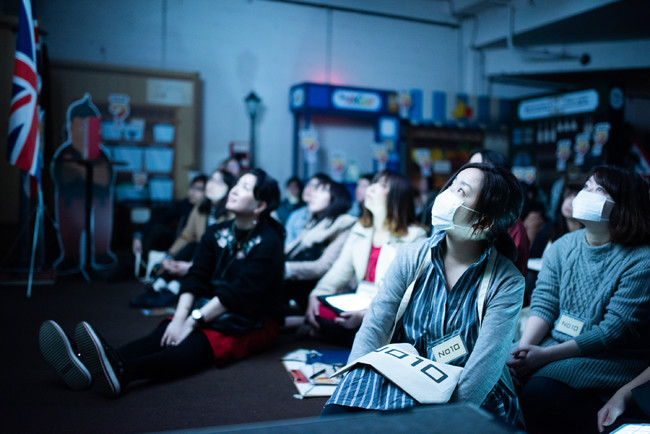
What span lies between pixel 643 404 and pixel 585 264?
22.4 inches

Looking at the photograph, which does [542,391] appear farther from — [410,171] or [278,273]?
[410,171]

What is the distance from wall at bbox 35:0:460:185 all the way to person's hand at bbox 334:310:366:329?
4.93 meters

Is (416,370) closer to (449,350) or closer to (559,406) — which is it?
(449,350)

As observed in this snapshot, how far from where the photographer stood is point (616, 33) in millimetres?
7293

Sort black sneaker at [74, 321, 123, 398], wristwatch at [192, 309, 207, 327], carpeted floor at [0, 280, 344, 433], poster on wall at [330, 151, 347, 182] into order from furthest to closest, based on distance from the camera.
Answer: poster on wall at [330, 151, 347, 182] → wristwatch at [192, 309, 207, 327] → black sneaker at [74, 321, 123, 398] → carpeted floor at [0, 280, 344, 433]

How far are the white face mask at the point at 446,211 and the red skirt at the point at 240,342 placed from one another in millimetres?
1482

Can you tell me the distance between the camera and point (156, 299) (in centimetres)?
416

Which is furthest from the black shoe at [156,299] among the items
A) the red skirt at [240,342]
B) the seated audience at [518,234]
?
the seated audience at [518,234]

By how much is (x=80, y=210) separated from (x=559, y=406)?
5023 millimetres

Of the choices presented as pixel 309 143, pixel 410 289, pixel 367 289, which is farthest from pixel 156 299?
pixel 309 143

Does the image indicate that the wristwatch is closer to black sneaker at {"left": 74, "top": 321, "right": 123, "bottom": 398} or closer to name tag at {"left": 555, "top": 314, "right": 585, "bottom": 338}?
black sneaker at {"left": 74, "top": 321, "right": 123, "bottom": 398}

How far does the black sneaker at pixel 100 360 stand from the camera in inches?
85.4

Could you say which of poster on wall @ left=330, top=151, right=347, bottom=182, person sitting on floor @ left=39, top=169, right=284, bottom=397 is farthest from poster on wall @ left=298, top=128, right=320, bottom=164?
person sitting on floor @ left=39, top=169, right=284, bottom=397

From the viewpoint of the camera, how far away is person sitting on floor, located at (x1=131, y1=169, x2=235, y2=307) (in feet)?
13.0
